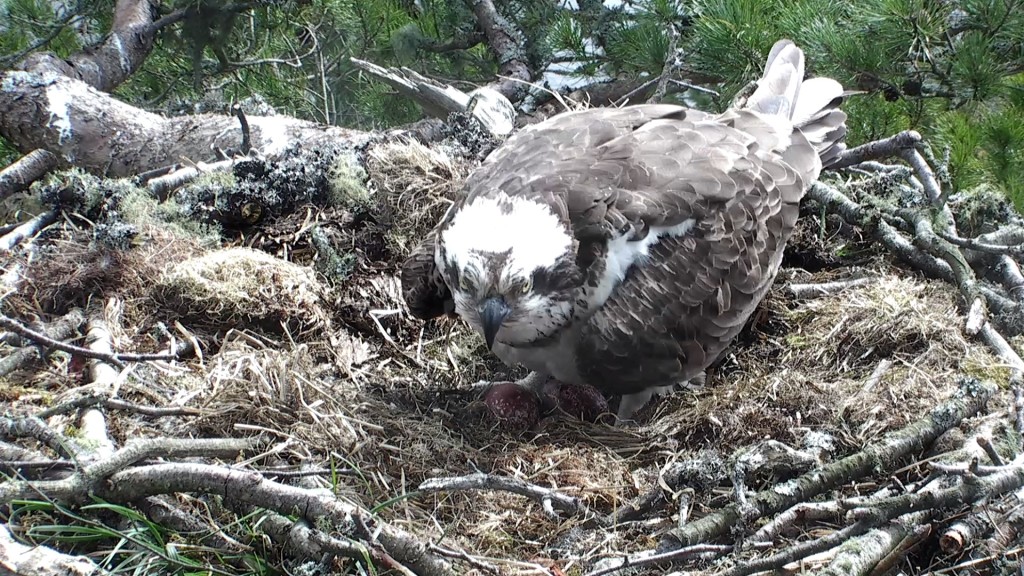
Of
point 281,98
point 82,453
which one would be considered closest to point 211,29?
point 281,98

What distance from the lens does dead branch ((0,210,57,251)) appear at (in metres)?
3.42

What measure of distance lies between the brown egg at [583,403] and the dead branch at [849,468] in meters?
1.07

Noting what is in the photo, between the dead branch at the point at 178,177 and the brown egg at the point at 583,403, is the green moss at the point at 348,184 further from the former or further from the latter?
the brown egg at the point at 583,403

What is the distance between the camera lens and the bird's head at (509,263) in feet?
9.21

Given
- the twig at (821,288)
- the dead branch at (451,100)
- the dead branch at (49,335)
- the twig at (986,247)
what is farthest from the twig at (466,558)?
the dead branch at (451,100)

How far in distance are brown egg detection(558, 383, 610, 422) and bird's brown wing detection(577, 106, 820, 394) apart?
0.51 feet

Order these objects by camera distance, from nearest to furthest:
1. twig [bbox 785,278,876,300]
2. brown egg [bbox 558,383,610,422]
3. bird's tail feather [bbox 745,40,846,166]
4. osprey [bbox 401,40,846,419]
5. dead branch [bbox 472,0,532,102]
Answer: osprey [bbox 401,40,846,419]
brown egg [bbox 558,383,610,422]
twig [bbox 785,278,876,300]
bird's tail feather [bbox 745,40,846,166]
dead branch [bbox 472,0,532,102]

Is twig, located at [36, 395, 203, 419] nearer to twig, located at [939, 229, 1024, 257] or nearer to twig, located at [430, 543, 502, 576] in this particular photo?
twig, located at [430, 543, 502, 576]

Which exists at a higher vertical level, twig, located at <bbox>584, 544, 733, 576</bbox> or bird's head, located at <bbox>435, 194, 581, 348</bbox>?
bird's head, located at <bbox>435, 194, 581, 348</bbox>

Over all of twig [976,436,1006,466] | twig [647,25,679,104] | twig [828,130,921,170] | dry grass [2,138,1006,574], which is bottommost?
dry grass [2,138,1006,574]

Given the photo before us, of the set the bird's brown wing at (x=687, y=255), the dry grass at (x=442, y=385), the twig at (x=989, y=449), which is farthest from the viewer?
the bird's brown wing at (x=687, y=255)

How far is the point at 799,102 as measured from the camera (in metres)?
3.91

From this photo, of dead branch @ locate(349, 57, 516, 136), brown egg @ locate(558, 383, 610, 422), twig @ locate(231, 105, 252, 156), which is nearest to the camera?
brown egg @ locate(558, 383, 610, 422)

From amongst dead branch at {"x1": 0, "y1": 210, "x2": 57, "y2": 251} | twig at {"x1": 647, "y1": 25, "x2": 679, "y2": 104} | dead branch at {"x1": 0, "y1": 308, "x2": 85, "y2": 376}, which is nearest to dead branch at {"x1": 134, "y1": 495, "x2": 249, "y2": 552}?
dead branch at {"x1": 0, "y1": 308, "x2": 85, "y2": 376}
